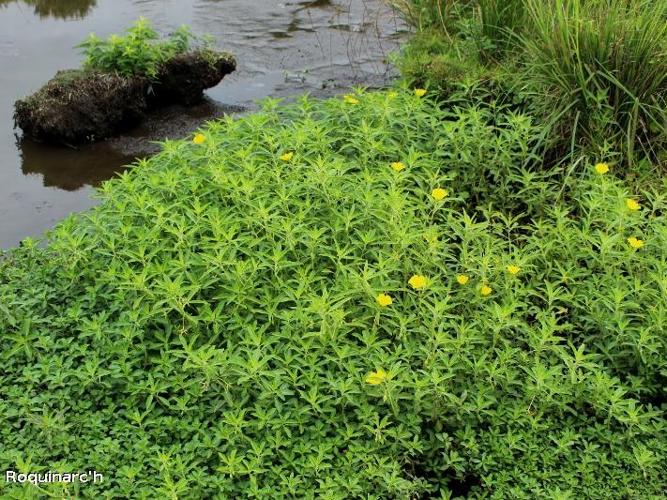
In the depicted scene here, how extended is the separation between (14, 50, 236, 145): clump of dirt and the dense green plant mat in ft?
7.97

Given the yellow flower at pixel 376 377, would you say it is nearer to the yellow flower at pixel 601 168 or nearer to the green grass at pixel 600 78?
the yellow flower at pixel 601 168

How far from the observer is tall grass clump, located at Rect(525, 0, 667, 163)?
4723mm

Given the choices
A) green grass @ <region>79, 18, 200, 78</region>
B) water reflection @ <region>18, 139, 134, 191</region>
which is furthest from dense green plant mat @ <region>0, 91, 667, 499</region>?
green grass @ <region>79, 18, 200, 78</region>

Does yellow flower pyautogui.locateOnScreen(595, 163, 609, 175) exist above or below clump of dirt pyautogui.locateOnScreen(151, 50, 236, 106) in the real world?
above

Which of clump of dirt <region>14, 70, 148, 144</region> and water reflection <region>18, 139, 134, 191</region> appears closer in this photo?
water reflection <region>18, 139, 134, 191</region>

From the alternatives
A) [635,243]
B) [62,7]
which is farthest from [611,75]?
[62,7]

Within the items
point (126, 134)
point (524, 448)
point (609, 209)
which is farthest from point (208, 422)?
point (126, 134)

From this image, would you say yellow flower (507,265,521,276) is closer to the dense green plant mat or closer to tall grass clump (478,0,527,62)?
the dense green plant mat

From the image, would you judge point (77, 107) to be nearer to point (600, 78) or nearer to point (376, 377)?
point (600, 78)

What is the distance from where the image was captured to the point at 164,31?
26.9 ft

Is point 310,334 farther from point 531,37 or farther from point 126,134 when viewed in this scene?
point 126,134

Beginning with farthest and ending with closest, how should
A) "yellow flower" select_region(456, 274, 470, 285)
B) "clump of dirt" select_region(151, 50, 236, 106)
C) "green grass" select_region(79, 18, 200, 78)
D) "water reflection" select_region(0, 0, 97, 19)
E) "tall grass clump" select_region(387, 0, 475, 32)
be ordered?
"water reflection" select_region(0, 0, 97, 19) → "clump of dirt" select_region(151, 50, 236, 106) → "green grass" select_region(79, 18, 200, 78) → "tall grass clump" select_region(387, 0, 475, 32) → "yellow flower" select_region(456, 274, 470, 285)

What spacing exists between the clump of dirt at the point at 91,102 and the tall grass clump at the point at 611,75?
3311 millimetres

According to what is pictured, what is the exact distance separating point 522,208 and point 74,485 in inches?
117
